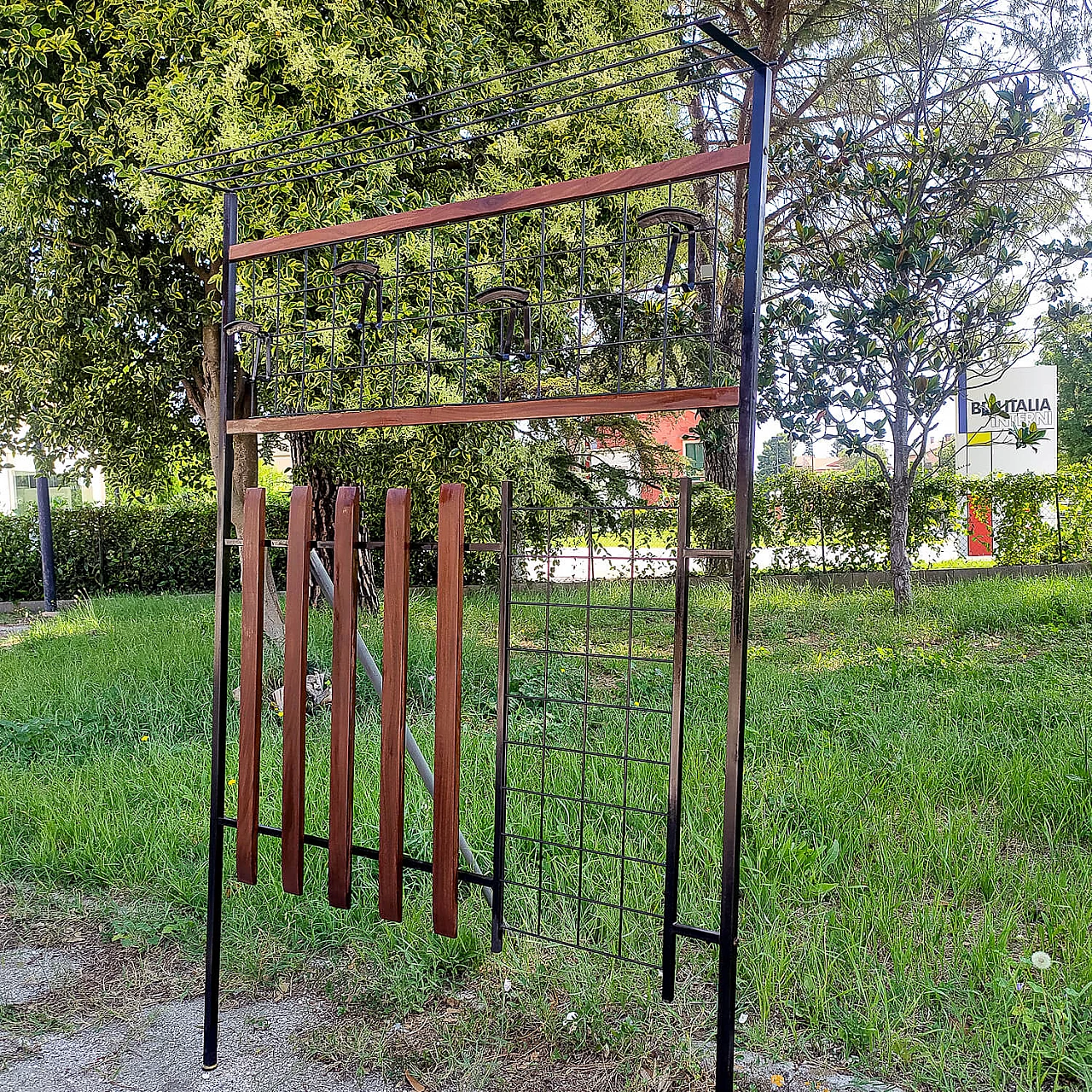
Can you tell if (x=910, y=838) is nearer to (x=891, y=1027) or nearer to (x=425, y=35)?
(x=891, y=1027)

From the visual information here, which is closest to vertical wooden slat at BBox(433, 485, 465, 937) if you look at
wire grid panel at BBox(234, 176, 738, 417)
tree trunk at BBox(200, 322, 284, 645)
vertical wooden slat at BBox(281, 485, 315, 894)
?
vertical wooden slat at BBox(281, 485, 315, 894)

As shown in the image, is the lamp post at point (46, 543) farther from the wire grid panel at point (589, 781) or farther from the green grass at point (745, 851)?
the wire grid panel at point (589, 781)

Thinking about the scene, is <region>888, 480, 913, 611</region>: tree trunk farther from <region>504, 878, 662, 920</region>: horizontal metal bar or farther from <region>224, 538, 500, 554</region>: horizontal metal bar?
<region>224, 538, 500, 554</region>: horizontal metal bar

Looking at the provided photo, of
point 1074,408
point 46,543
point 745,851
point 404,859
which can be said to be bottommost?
point 745,851

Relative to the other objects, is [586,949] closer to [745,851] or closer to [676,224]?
[745,851]

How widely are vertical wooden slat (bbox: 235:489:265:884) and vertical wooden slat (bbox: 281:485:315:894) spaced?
96mm

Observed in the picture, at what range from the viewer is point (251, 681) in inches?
89.9

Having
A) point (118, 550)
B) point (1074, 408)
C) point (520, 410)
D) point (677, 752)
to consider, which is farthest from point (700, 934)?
point (1074, 408)

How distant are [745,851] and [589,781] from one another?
77 cm

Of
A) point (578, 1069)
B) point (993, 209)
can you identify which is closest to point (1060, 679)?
point (993, 209)

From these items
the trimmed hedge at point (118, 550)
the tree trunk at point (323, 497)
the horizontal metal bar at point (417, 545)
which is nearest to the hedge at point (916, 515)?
the tree trunk at point (323, 497)

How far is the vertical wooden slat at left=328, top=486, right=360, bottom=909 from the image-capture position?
7.11 feet

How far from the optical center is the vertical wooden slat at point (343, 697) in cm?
217

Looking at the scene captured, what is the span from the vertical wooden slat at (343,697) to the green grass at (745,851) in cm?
51
